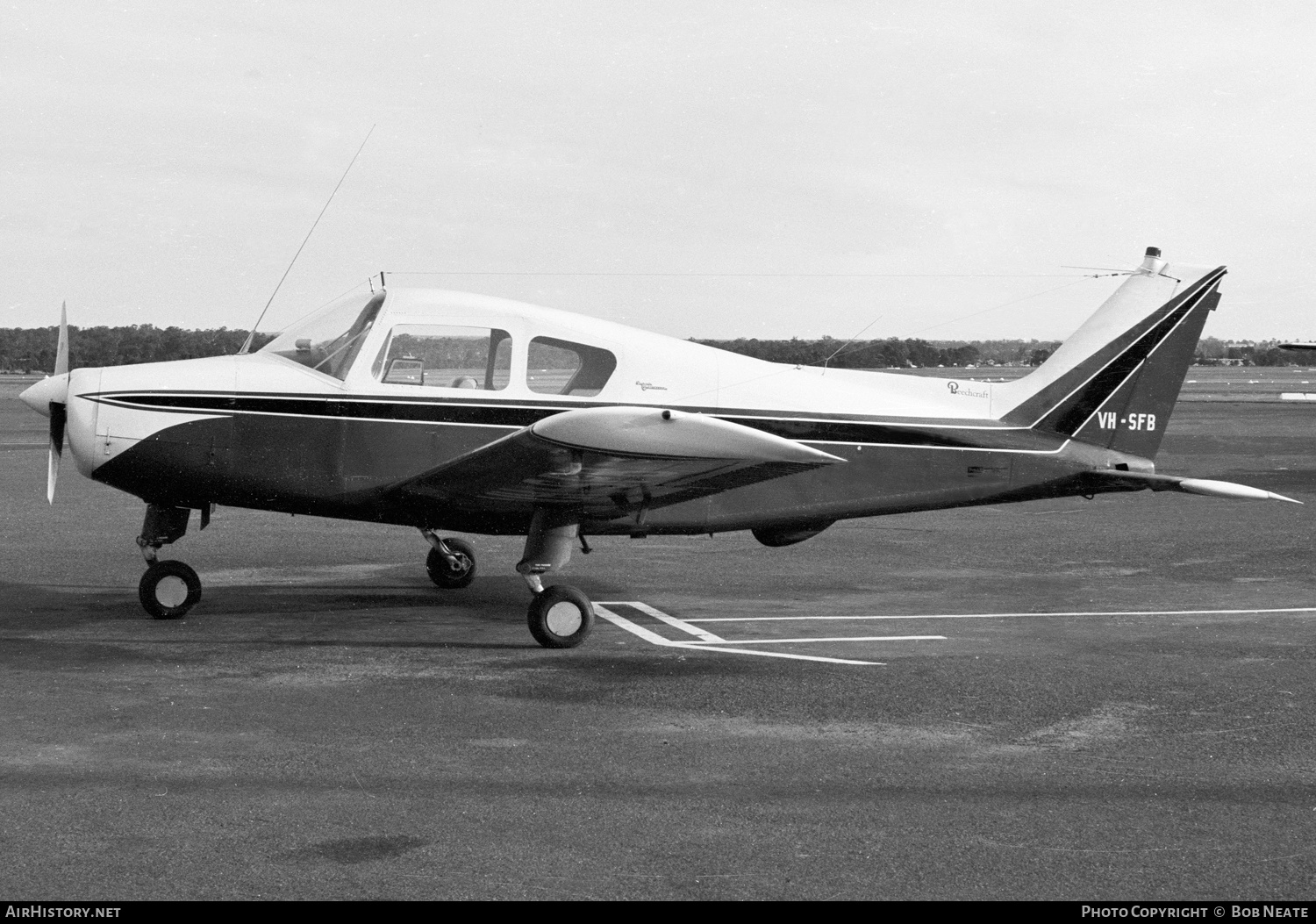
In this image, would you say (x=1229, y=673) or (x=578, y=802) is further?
(x=1229, y=673)

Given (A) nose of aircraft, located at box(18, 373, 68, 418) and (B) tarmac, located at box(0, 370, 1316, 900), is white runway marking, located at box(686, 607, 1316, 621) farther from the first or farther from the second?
(A) nose of aircraft, located at box(18, 373, 68, 418)

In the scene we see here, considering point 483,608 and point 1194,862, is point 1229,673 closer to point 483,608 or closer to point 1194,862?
point 1194,862

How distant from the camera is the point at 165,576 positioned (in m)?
9.66

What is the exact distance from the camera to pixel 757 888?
4.64 meters

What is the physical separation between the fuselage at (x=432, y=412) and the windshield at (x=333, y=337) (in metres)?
0.01

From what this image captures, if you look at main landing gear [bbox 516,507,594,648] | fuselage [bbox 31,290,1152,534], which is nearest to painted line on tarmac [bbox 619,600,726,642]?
fuselage [bbox 31,290,1152,534]

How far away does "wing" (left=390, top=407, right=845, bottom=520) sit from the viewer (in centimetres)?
809

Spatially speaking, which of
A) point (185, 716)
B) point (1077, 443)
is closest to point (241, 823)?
point (185, 716)

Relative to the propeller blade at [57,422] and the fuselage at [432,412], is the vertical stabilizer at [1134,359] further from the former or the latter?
the propeller blade at [57,422]

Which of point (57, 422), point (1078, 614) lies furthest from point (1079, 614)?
point (57, 422)

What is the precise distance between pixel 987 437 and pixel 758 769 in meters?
4.89

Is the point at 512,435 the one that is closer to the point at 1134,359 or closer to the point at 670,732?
the point at 670,732

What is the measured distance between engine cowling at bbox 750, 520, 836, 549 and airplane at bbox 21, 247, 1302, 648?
0.17 ft

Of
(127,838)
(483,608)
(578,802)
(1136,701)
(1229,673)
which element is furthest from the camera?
(483,608)
